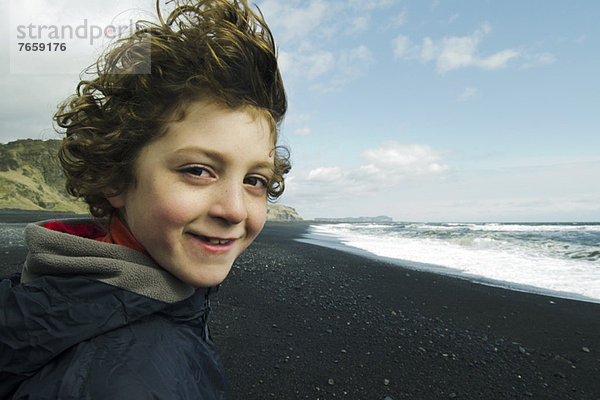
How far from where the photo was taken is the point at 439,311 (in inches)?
211

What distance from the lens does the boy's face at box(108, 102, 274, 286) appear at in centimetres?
120

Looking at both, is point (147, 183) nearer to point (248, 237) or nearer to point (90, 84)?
point (248, 237)

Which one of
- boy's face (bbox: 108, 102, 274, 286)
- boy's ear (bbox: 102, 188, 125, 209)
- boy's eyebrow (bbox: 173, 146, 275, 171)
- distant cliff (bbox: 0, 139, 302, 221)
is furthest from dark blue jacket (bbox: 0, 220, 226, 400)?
distant cliff (bbox: 0, 139, 302, 221)

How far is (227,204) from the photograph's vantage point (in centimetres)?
125

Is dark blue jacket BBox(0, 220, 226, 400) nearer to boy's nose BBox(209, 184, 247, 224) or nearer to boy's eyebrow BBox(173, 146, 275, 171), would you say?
boy's nose BBox(209, 184, 247, 224)

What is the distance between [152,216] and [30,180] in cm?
6863

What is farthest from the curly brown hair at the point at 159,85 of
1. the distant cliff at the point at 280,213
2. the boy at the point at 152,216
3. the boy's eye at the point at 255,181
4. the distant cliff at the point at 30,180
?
the distant cliff at the point at 280,213

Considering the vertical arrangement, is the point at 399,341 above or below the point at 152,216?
below

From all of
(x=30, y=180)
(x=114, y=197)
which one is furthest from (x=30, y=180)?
(x=114, y=197)

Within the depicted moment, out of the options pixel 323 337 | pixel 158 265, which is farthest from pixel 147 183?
pixel 323 337

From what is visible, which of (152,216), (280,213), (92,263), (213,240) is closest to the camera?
(92,263)

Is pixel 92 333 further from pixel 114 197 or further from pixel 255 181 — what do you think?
pixel 255 181

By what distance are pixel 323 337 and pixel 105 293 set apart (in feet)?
11.3

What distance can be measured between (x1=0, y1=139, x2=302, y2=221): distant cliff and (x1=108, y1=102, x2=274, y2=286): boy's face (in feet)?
176
